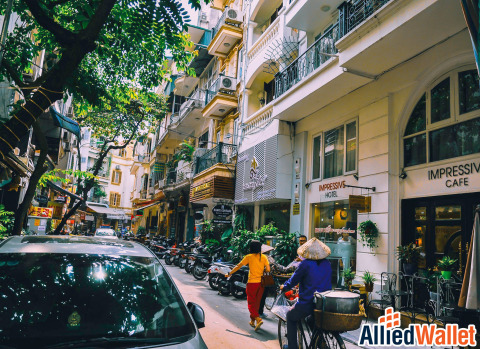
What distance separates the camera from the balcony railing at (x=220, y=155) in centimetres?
1806

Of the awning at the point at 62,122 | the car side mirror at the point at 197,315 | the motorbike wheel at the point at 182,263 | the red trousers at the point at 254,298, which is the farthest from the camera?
the motorbike wheel at the point at 182,263

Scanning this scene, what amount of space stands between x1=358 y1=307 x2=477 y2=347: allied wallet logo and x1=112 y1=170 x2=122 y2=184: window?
57.9m

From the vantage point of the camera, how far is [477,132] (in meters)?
7.34

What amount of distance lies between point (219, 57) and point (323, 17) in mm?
11336

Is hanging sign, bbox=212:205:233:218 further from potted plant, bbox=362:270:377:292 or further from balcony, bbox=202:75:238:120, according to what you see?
potted plant, bbox=362:270:377:292

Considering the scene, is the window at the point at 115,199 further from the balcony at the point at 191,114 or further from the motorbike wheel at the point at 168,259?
the motorbike wheel at the point at 168,259

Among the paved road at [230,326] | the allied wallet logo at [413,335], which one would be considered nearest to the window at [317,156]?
the paved road at [230,326]

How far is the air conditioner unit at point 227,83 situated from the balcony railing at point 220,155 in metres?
3.07

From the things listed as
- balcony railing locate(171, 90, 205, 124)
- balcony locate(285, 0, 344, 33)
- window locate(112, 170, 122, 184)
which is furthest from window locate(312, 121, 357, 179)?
window locate(112, 170, 122, 184)

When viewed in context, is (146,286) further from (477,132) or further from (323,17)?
(323,17)

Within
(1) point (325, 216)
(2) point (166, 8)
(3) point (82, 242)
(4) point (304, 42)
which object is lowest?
(3) point (82, 242)

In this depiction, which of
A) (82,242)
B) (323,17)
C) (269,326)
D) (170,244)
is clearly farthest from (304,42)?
(170,244)

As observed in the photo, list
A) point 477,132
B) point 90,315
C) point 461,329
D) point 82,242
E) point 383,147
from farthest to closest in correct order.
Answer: point 383,147 → point 477,132 → point 461,329 → point 82,242 → point 90,315

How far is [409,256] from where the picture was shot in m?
8.23
